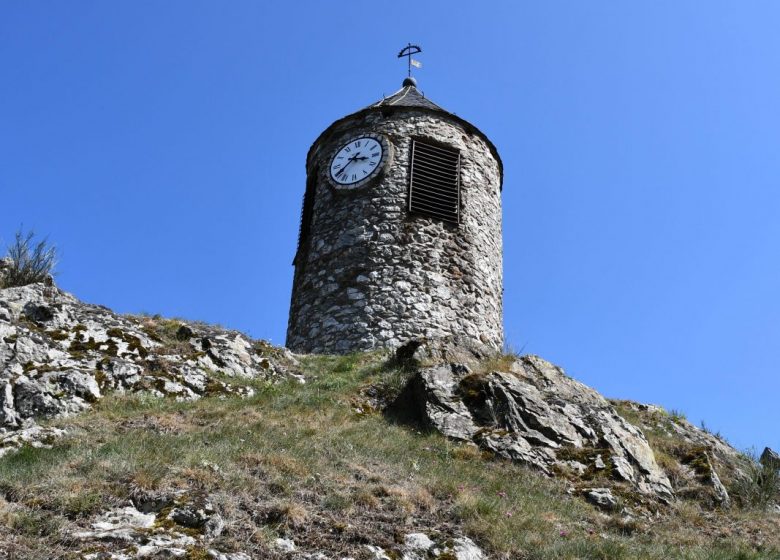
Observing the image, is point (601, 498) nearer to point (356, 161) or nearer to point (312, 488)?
point (312, 488)

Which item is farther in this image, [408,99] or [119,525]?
[408,99]

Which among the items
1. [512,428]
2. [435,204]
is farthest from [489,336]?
[512,428]

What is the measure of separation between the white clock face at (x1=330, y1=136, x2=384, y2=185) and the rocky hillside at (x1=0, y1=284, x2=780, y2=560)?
454cm

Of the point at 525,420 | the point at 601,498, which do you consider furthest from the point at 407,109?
the point at 601,498

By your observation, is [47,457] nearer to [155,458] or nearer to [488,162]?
[155,458]

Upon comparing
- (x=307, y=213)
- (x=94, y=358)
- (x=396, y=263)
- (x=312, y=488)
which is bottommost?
(x=312, y=488)

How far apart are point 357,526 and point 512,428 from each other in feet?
13.1

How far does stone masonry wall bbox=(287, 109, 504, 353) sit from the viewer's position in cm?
1383

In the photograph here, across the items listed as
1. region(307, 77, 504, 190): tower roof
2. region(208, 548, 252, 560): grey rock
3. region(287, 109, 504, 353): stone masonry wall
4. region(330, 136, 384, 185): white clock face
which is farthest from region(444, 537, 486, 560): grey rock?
region(307, 77, 504, 190): tower roof

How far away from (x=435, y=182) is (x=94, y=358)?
26.8 ft

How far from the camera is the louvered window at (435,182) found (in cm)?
1513

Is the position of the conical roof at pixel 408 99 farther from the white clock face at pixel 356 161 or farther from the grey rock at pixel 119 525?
the grey rock at pixel 119 525

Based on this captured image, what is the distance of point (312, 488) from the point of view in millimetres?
6258

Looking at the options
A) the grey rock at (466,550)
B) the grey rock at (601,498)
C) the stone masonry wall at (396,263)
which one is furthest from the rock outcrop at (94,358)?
the grey rock at (601,498)
